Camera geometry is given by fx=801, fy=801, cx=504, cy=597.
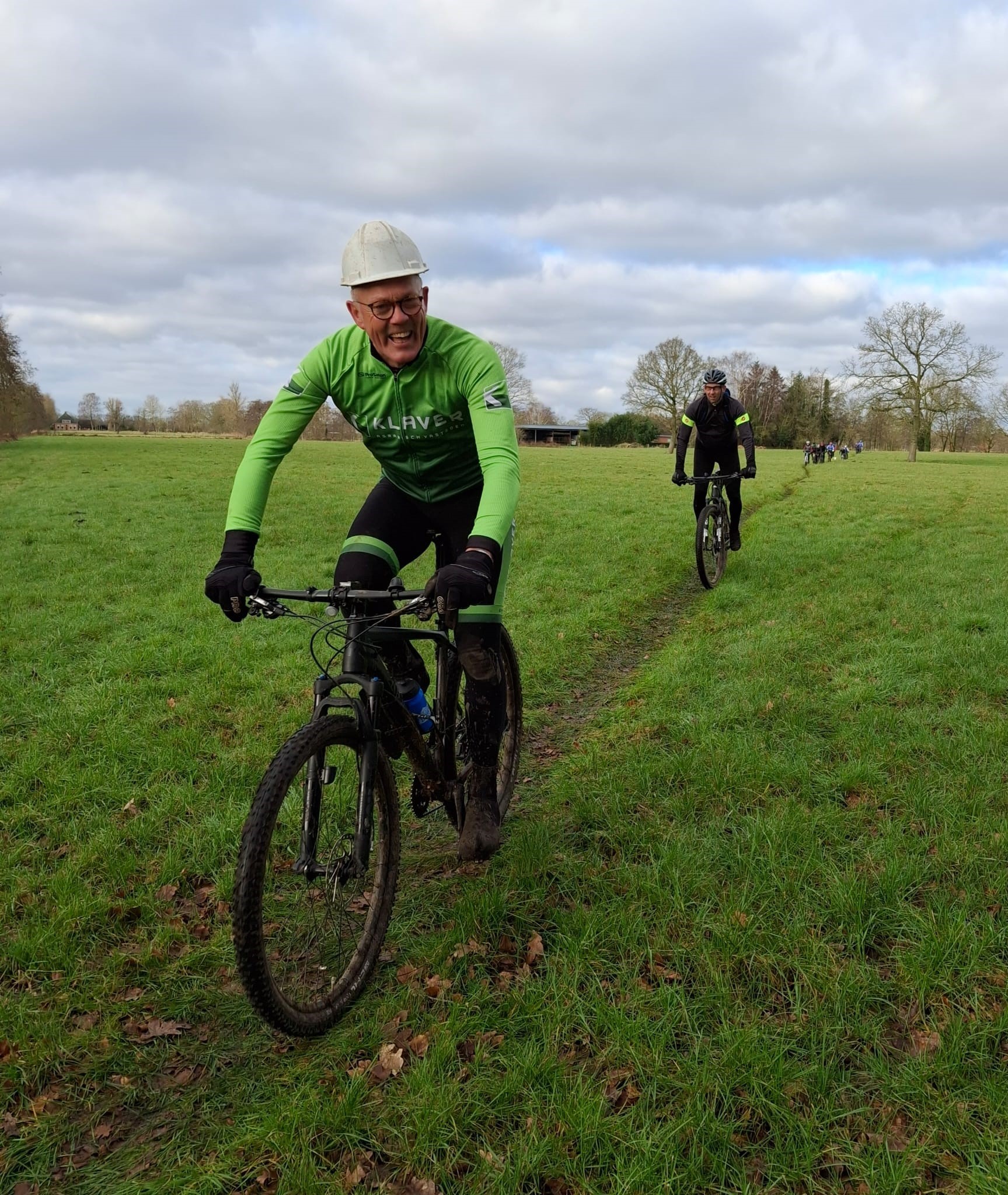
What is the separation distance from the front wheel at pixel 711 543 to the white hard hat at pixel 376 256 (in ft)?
24.1

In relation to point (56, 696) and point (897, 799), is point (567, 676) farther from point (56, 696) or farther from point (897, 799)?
point (56, 696)

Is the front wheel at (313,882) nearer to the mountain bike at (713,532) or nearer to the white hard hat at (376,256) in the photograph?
the white hard hat at (376,256)

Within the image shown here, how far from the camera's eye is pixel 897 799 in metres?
4.36

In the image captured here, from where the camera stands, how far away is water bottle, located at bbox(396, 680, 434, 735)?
3.55 metres

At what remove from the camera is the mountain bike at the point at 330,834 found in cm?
256

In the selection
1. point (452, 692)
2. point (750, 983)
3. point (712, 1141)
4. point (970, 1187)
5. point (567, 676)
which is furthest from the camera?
point (567, 676)

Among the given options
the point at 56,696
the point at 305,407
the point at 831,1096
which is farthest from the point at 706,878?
the point at 56,696

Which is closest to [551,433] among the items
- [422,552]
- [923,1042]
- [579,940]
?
[422,552]

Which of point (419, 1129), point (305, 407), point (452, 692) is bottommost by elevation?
point (419, 1129)

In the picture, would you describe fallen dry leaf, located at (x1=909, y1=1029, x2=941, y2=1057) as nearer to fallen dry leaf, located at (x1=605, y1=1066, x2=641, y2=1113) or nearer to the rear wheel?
fallen dry leaf, located at (x1=605, y1=1066, x2=641, y2=1113)

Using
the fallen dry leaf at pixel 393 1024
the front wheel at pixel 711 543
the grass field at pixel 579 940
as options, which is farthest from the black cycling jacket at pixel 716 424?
the fallen dry leaf at pixel 393 1024

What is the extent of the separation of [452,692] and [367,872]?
1.02 meters

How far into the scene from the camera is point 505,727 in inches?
161

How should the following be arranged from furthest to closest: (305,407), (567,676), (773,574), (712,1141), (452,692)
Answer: (773,574) < (567,676) < (452,692) < (305,407) < (712,1141)
